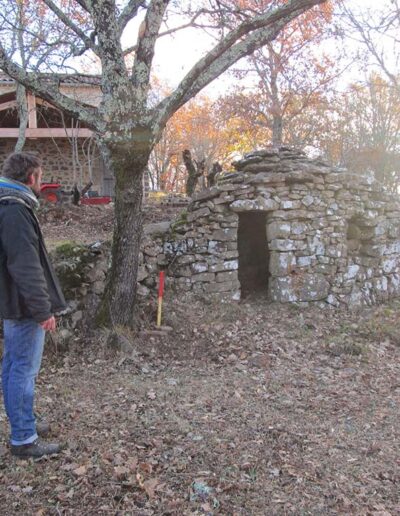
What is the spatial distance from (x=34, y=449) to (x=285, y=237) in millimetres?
→ 4937

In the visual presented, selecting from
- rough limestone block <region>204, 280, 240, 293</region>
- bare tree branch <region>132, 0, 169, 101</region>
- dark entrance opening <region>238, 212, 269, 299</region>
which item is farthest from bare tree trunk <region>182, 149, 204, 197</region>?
bare tree branch <region>132, 0, 169, 101</region>

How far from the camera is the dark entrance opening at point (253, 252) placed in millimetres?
8170

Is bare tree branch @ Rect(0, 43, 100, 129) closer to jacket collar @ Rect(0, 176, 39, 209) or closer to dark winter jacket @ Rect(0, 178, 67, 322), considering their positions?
jacket collar @ Rect(0, 176, 39, 209)

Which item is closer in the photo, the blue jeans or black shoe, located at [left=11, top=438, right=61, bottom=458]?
the blue jeans

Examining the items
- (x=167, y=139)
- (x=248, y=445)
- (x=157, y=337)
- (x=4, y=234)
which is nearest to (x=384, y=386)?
(x=248, y=445)

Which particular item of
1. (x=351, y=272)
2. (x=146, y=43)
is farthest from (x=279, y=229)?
(x=146, y=43)

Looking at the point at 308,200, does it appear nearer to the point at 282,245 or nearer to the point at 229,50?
the point at 282,245

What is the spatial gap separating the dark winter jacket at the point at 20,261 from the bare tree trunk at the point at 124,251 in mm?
2327

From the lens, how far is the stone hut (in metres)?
6.89

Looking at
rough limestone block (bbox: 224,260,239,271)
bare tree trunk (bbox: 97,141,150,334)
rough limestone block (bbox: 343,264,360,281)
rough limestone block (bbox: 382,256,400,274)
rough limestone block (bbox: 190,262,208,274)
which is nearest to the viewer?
bare tree trunk (bbox: 97,141,150,334)

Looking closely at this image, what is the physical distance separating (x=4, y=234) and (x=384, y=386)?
13.0 ft

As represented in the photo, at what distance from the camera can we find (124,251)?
5355 millimetres

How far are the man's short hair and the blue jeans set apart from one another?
899mm

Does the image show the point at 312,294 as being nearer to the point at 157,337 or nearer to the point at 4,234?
the point at 157,337
